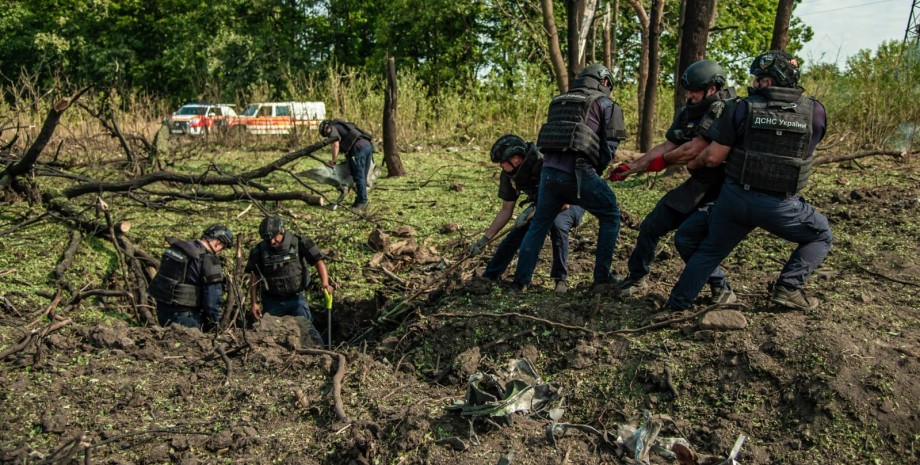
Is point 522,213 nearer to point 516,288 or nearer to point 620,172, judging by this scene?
point 516,288

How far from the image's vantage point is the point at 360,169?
951 cm

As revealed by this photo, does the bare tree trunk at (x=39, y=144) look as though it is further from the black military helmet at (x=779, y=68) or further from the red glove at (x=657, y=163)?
the black military helmet at (x=779, y=68)

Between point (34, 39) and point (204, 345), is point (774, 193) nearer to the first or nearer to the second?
point (204, 345)

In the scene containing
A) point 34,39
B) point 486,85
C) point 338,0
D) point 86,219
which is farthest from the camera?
point 338,0

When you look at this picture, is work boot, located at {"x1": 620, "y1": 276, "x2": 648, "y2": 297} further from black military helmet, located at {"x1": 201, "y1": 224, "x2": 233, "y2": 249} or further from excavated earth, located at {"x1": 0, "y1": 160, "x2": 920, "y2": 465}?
black military helmet, located at {"x1": 201, "y1": 224, "x2": 233, "y2": 249}

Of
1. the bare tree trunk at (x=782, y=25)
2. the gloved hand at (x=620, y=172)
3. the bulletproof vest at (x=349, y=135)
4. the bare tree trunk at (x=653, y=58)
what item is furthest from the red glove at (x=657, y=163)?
the bare tree trunk at (x=653, y=58)

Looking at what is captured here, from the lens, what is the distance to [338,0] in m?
29.7

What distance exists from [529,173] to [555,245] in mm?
600

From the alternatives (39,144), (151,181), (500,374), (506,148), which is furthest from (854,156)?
(39,144)

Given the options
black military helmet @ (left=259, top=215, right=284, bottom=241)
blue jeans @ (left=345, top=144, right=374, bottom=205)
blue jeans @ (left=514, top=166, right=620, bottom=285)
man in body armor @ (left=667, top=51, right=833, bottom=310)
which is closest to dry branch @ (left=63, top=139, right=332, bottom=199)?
blue jeans @ (left=345, top=144, right=374, bottom=205)

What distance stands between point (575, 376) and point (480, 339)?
0.80m

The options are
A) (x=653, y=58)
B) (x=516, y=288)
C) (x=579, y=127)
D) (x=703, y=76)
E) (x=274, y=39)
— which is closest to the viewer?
(x=703, y=76)

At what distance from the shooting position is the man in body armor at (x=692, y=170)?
459 cm

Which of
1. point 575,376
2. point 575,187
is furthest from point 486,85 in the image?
point 575,376
